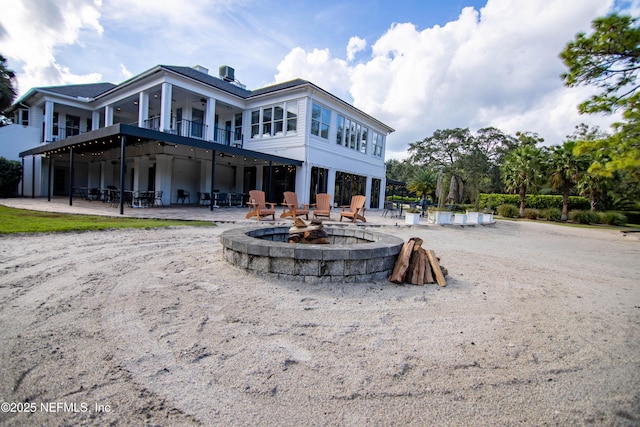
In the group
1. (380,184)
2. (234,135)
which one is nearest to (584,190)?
(380,184)

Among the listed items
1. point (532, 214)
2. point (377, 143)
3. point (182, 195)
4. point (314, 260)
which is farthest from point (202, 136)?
point (532, 214)

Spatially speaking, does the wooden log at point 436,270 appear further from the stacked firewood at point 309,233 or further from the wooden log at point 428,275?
the stacked firewood at point 309,233

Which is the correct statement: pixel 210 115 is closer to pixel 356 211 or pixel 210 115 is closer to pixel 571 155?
pixel 356 211

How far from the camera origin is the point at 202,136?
1644cm

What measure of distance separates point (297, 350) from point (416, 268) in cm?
237

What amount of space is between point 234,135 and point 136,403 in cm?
1773

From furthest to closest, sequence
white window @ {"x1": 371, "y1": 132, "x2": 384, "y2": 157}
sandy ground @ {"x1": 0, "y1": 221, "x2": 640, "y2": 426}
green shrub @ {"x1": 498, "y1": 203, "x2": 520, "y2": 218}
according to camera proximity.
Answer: green shrub @ {"x1": 498, "y1": 203, "x2": 520, "y2": 218} → white window @ {"x1": 371, "y1": 132, "x2": 384, "y2": 157} → sandy ground @ {"x1": 0, "y1": 221, "x2": 640, "y2": 426}

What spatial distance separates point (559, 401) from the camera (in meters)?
1.75

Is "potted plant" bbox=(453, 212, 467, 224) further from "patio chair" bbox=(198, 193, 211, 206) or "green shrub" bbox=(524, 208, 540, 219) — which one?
"green shrub" bbox=(524, 208, 540, 219)

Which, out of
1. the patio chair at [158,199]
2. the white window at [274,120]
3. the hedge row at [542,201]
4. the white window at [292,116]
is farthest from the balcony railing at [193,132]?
the hedge row at [542,201]

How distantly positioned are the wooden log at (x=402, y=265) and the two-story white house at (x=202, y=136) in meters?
9.69

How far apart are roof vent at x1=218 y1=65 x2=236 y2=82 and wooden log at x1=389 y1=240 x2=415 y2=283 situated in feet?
64.4

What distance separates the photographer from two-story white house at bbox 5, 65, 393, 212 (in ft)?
47.3

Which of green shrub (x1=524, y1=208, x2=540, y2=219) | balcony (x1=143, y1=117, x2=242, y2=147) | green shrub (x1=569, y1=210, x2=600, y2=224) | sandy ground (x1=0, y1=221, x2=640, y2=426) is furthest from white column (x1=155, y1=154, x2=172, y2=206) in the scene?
green shrub (x1=569, y1=210, x2=600, y2=224)
